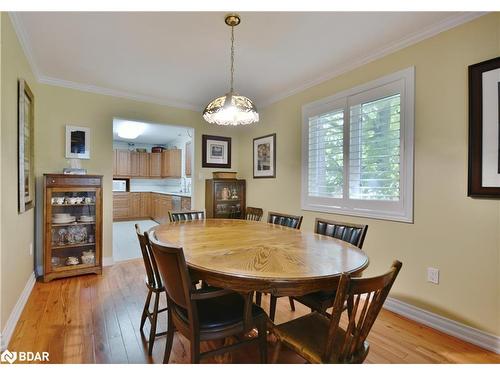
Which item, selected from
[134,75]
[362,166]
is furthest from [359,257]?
[134,75]

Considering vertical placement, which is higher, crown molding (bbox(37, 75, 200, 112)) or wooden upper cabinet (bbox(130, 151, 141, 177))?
crown molding (bbox(37, 75, 200, 112))

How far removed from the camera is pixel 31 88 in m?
2.88

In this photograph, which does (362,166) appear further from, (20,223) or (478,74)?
(20,223)

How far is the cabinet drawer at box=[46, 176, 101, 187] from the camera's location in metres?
3.04

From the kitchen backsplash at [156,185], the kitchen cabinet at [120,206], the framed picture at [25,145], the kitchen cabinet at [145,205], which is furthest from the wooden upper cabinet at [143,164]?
the framed picture at [25,145]

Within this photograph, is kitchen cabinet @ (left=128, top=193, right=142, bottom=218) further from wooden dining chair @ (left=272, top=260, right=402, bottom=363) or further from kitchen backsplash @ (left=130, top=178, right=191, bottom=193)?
wooden dining chair @ (left=272, top=260, right=402, bottom=363)

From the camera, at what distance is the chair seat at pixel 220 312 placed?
4.60 feet

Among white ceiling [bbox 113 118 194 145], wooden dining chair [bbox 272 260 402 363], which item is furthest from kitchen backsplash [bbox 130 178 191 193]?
wooden dining chair [bbox 272 260 402 363]

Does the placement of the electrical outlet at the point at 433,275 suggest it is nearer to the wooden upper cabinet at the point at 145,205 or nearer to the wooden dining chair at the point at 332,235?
the wooden dining chair at the point at 332,235

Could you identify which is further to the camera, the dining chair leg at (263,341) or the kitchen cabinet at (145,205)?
the kitchen cabinet at (145,205)

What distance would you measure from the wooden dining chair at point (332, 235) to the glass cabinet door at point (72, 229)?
8.73 ft

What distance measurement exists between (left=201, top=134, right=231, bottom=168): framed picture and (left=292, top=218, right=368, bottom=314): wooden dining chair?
2440mm

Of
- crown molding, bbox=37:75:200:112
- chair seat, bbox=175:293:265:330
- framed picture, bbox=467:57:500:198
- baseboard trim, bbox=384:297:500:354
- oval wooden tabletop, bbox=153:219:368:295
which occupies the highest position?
crown molding, bbox=37:75:200:112
